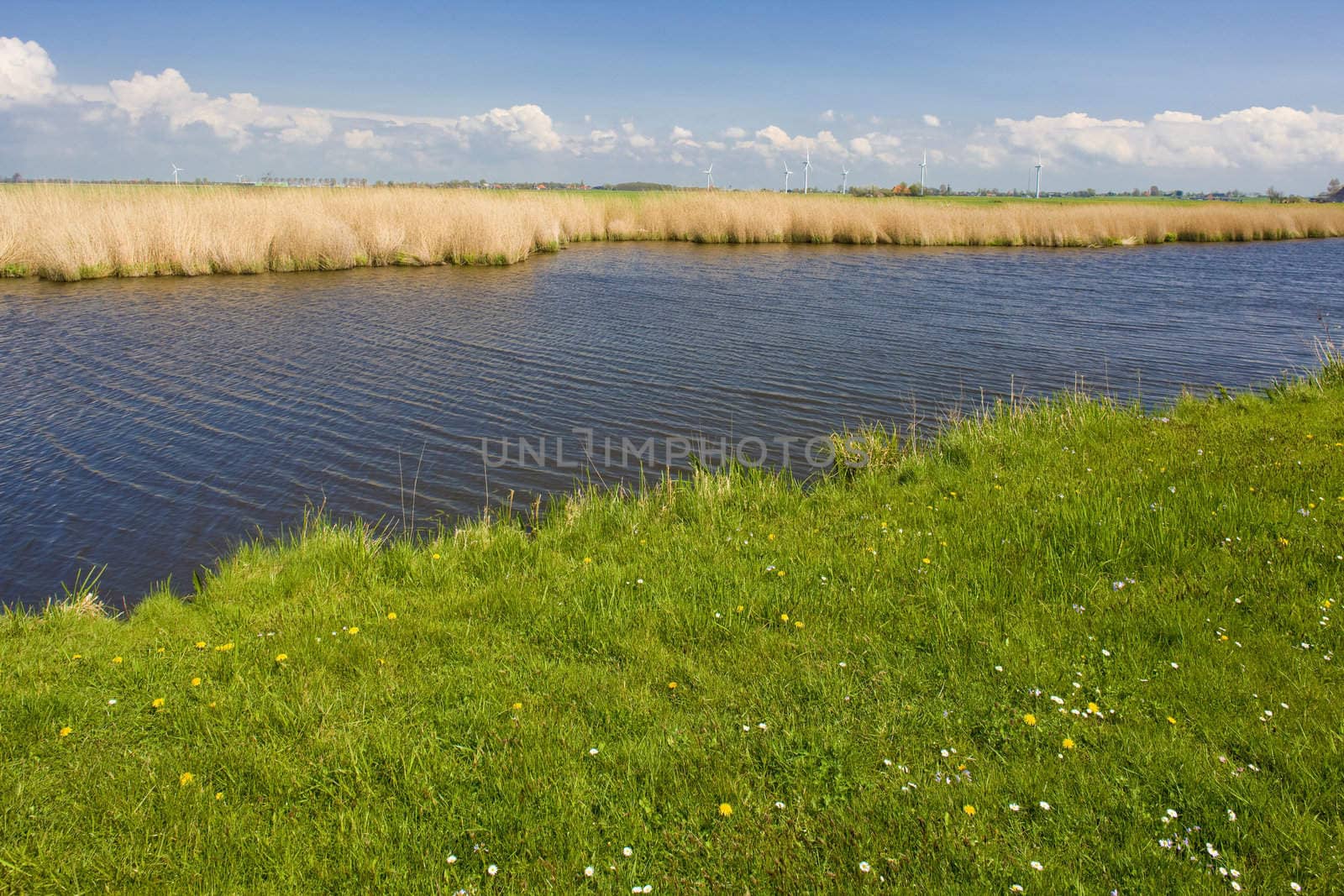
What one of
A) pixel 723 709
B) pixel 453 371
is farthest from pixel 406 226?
pixel 723 709

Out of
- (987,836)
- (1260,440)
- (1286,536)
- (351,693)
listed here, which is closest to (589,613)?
(351,693)

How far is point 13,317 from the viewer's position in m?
17.0

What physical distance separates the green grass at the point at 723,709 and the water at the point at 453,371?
7.94 ft

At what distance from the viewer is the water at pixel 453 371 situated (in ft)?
26.7

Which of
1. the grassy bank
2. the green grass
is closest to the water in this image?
the grassy bank

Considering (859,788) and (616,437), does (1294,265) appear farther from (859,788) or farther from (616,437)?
(859,788)

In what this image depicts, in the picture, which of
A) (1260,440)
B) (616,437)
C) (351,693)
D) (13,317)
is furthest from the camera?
(13,317)

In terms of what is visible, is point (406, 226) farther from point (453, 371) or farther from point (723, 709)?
point (723, 709)

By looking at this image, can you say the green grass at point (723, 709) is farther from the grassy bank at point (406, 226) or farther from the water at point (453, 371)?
the grassy bank at point (406, 226)

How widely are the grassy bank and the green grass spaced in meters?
21.7

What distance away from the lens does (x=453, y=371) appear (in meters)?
13.3

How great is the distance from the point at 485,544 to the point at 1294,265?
39.7m

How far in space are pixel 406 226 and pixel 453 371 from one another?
1637 cm

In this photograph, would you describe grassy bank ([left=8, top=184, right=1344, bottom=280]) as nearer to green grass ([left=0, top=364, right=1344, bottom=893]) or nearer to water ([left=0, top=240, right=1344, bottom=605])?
water ([left=0, top=240, right=1344, bottom=605])
